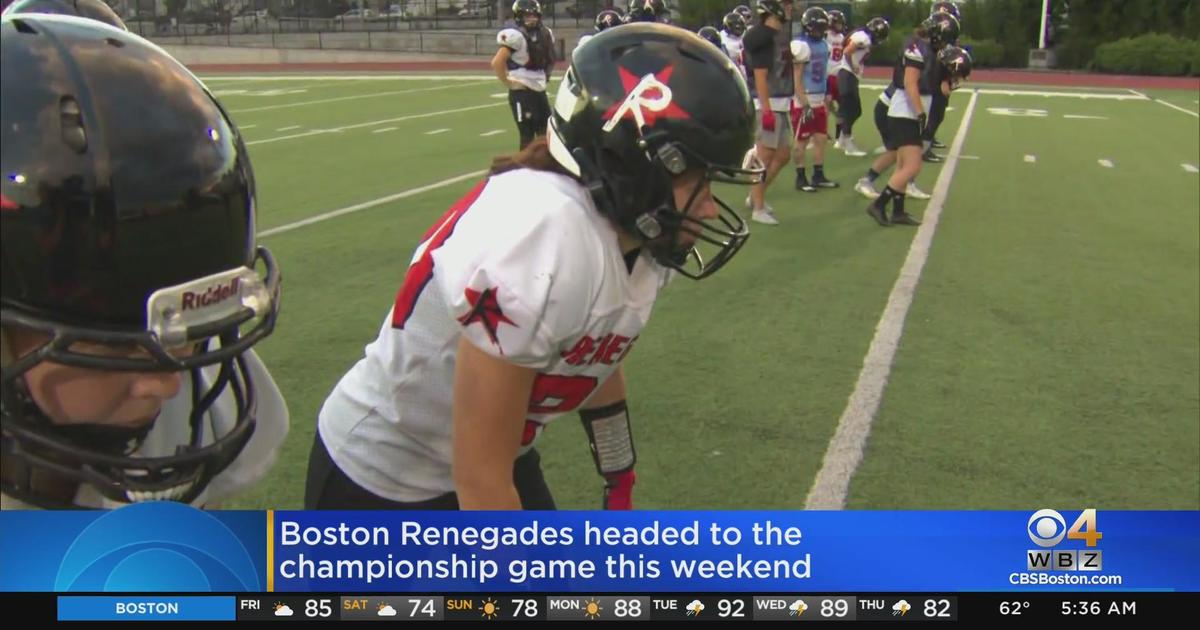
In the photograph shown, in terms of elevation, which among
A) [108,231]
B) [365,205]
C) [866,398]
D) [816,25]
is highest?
[816,25]

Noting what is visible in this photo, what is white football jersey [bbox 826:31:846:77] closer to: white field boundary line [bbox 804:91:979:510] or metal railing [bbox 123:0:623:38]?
white field boundary line [bbox 804:91:979:510]

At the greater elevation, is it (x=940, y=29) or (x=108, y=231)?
(x=940, y=29)

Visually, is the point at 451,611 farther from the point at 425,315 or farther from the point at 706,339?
the point at 706,339

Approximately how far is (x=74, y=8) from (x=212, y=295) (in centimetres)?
153

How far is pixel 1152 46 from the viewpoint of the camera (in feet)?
89.0

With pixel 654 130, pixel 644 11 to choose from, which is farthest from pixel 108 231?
pixel 644 11

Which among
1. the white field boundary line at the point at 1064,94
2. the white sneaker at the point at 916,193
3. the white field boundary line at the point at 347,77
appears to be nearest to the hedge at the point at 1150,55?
the white field boundary line at the point at 1064,94

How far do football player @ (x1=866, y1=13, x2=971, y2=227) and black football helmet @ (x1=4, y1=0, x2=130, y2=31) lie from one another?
→ 6771 mm

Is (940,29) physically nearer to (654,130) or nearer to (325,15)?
(654,130)

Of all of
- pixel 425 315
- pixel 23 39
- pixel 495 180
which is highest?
pixel 23 39

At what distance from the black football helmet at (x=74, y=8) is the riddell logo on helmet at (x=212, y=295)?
3.55 feet

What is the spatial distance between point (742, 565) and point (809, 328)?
353 cm

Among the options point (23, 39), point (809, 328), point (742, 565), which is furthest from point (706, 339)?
point (23, 39)

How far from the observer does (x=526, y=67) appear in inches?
403
